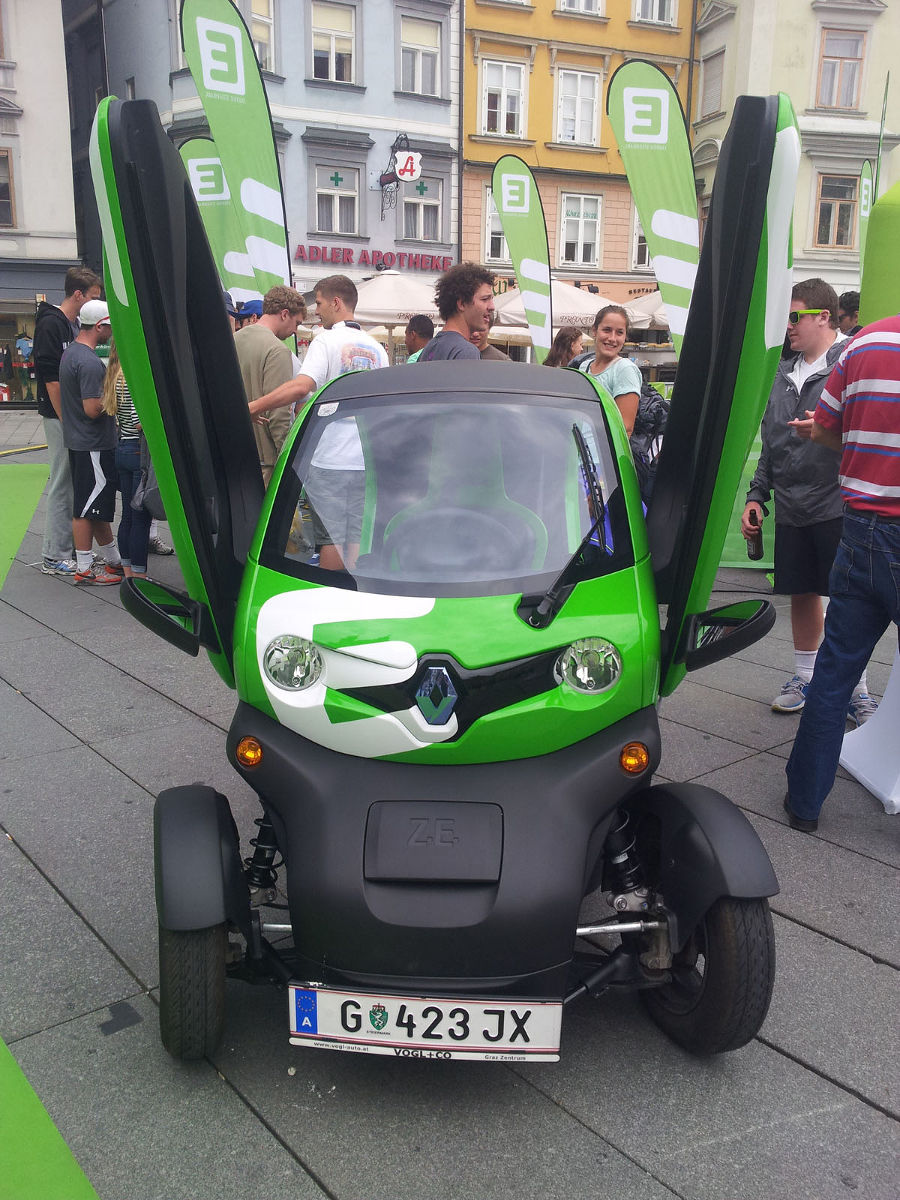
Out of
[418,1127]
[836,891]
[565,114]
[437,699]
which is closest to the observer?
[418,1127]

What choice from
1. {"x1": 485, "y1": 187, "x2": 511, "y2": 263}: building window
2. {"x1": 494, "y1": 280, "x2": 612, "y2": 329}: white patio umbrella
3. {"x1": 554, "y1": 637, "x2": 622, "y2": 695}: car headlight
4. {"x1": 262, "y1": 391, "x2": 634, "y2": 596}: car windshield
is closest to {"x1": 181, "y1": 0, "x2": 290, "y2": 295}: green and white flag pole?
{"x1": 262, "y1": 391, "x2": 634, "y2": 596}: car windshield

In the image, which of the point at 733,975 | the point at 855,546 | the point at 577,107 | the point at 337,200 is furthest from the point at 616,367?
the point at 577,107

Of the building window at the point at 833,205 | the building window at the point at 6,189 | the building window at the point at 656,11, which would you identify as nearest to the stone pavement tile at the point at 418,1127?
the building window at the point at 6,189

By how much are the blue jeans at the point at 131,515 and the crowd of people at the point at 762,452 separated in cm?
1

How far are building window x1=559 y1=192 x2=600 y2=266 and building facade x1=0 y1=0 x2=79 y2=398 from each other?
14.2 metres

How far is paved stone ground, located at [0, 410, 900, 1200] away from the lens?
214cm

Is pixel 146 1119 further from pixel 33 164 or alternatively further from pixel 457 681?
pixel 33 164

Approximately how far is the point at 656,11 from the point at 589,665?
3401 centimetres

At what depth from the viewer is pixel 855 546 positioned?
3596 millimetres

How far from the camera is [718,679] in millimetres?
5578

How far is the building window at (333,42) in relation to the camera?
2670cm

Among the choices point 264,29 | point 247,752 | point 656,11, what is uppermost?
point 656,11

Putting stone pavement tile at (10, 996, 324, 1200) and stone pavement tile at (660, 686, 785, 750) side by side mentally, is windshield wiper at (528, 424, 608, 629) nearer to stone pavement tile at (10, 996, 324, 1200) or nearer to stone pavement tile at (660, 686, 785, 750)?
stone pavement tile at (10, 996, 324, 1200)

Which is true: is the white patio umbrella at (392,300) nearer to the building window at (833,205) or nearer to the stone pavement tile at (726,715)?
the stone pavement tile at (726,715)
